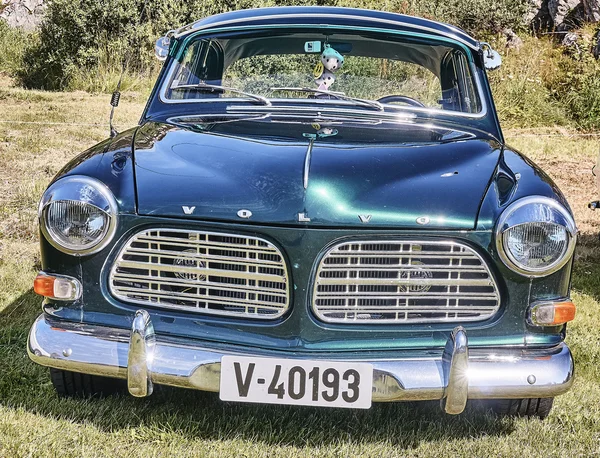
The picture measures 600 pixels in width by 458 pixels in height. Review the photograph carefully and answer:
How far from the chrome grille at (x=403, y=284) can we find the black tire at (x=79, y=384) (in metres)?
1.01

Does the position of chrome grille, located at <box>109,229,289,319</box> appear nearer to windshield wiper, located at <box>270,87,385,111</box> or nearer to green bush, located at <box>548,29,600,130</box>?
windshield wiper, located at <box>270,87,385,111</box>

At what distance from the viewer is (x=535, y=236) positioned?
2.52m

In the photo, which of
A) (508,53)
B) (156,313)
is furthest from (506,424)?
(508,53)

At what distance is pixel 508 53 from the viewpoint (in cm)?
1237

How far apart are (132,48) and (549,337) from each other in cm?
1159

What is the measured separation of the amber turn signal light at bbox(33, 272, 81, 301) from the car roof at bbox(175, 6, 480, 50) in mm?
1649

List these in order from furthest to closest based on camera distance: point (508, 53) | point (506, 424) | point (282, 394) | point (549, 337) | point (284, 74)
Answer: point (508, 53) → point (284, 74) → point (506, 424) → point (549, 337) → point (282, 394)

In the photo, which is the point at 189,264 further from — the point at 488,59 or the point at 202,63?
the point at 488,59

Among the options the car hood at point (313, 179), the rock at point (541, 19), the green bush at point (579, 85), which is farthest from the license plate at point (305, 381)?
the rock at point (541, 19)

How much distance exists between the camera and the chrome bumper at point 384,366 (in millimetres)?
2447

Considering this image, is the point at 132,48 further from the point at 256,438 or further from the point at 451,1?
the point at 256,438

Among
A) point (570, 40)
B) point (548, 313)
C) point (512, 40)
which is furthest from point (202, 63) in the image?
point (512, 40)

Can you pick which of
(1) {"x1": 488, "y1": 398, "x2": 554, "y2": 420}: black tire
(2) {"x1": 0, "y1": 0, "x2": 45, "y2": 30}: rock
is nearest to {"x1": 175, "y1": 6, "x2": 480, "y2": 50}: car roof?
(1) {"x1": 488, "y1": 398, "x2": 554, "y2": 420}: black tire

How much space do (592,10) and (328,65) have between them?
39.1ft
